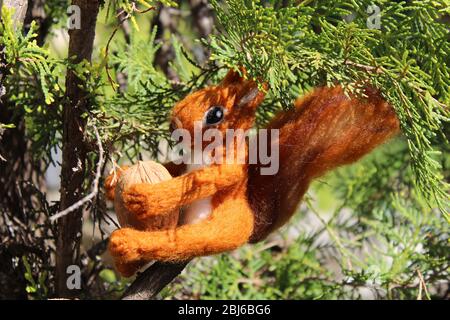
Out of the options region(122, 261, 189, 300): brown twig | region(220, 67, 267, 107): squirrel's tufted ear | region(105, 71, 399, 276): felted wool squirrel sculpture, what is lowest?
region(122, 261, 189, 300): brown twig

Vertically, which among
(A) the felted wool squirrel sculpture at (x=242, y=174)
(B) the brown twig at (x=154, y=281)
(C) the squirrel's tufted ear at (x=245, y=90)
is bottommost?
(B) the brown twig at (x=154, y=281)

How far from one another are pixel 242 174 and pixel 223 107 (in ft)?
0.26

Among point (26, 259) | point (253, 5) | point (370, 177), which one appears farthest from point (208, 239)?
point (370, 177)

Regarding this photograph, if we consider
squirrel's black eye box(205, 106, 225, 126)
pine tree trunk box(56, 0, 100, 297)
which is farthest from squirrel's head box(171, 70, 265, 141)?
pine tree trunk box(56, 0, 100, 297)

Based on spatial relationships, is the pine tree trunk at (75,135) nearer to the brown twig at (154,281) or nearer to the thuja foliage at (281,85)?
the thuja foliage at (281,85)

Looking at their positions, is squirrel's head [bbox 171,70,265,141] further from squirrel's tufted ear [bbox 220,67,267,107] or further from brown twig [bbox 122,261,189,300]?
brown twig [bbox 122,261,189,300]

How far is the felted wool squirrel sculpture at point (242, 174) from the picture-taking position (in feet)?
2.31

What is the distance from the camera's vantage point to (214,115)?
0.73 metres

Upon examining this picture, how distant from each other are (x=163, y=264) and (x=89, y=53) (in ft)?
0.92

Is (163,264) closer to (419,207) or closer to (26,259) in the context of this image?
(26,259)

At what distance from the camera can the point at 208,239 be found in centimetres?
71

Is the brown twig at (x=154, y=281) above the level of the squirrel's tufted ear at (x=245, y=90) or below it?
below

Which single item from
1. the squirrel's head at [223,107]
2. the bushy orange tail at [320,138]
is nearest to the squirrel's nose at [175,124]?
the squirrel's head at [223,107]

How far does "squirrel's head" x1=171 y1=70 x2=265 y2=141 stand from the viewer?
2.38 ft
